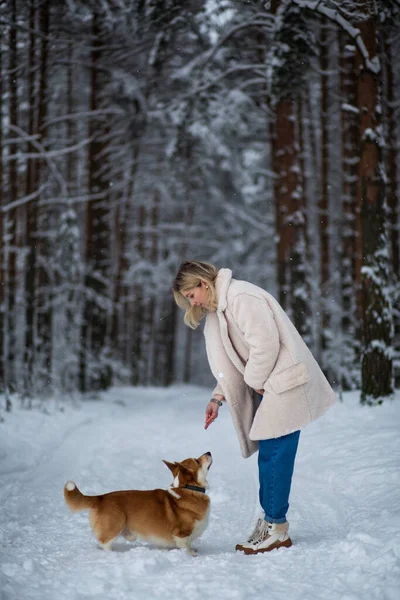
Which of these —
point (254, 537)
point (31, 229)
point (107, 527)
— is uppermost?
point (31, 229)

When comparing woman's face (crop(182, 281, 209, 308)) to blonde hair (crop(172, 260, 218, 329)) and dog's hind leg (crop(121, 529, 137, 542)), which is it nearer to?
blonde hair (crop(172, 260, 218, 329))

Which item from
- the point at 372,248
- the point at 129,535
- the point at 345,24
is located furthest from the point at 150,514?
the point at 345,24

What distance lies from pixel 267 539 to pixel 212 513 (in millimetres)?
1226

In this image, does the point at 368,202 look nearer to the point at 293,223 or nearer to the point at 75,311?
the point at 293,223

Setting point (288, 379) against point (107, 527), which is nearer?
point (107, 527)

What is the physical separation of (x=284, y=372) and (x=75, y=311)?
429 inches

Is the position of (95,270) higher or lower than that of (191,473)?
higher

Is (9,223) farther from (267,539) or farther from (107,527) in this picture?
(267,539)

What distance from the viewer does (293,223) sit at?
1220 centimetres

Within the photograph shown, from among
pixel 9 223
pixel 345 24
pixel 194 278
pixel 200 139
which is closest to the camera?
pixel 194 278

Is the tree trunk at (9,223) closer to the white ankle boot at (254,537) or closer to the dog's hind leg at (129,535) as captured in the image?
the dog's hind leg at (129,535)

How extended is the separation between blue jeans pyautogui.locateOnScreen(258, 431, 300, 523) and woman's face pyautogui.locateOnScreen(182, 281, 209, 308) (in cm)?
118

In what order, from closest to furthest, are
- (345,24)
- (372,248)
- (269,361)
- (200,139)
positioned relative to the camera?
(269,361) → (345,24) → (372,248) → (200,139)

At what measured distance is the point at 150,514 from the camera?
4109 millimetres
